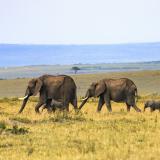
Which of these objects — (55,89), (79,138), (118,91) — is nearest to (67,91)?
(55,89)

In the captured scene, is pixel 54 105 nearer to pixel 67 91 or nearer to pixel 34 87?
pixel 34 87

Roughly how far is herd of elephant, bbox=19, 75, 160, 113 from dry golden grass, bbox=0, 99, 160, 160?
5253mm

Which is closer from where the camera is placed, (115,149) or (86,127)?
(115,149)

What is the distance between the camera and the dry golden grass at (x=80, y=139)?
1367 cm

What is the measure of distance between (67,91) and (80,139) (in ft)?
36.1

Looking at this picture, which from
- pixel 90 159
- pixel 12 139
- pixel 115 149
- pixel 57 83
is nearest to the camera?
pixel 90 159

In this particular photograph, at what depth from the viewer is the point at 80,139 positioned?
16.2 m

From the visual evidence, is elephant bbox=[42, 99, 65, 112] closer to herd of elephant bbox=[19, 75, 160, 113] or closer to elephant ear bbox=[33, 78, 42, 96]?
herd of elephant bbox=[19, 75, 160, 113]

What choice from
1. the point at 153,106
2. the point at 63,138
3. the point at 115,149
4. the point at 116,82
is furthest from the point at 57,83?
the point at 115,149

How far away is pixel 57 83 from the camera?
89.0 feet

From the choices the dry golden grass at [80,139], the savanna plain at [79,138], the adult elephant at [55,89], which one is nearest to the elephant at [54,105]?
the adult elephant at [55,89]

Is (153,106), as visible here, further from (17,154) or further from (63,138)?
(17,154)

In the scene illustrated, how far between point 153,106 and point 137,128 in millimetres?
12116

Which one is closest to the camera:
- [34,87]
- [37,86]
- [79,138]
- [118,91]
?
[79,138]
